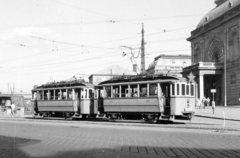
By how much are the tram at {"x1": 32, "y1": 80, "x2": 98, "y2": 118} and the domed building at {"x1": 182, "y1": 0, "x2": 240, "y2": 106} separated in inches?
1046

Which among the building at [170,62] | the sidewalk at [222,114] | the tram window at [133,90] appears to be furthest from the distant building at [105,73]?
the tram window at [133,90]

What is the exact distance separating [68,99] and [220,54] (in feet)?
126

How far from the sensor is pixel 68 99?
25953 mm

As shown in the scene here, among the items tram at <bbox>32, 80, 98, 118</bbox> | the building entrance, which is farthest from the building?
tram at <bbox>32, 80, 98, 118</bbox>

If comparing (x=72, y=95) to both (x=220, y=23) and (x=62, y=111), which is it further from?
(x=220, y=23)

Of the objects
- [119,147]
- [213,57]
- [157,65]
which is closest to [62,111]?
[119,147]

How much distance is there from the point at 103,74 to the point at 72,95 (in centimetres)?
7181

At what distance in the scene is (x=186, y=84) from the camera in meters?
20.5

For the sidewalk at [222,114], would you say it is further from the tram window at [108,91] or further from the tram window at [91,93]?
the tram window at [91,93]

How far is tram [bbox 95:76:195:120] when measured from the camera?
19891 millimetres

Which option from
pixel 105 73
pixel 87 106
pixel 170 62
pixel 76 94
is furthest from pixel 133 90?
pixel 105 73

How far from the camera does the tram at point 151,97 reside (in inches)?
783

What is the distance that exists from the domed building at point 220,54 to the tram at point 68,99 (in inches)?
1046

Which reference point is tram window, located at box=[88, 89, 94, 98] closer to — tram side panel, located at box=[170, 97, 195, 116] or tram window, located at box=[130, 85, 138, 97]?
tram window, located at box=[130, 85, 138, 97]
